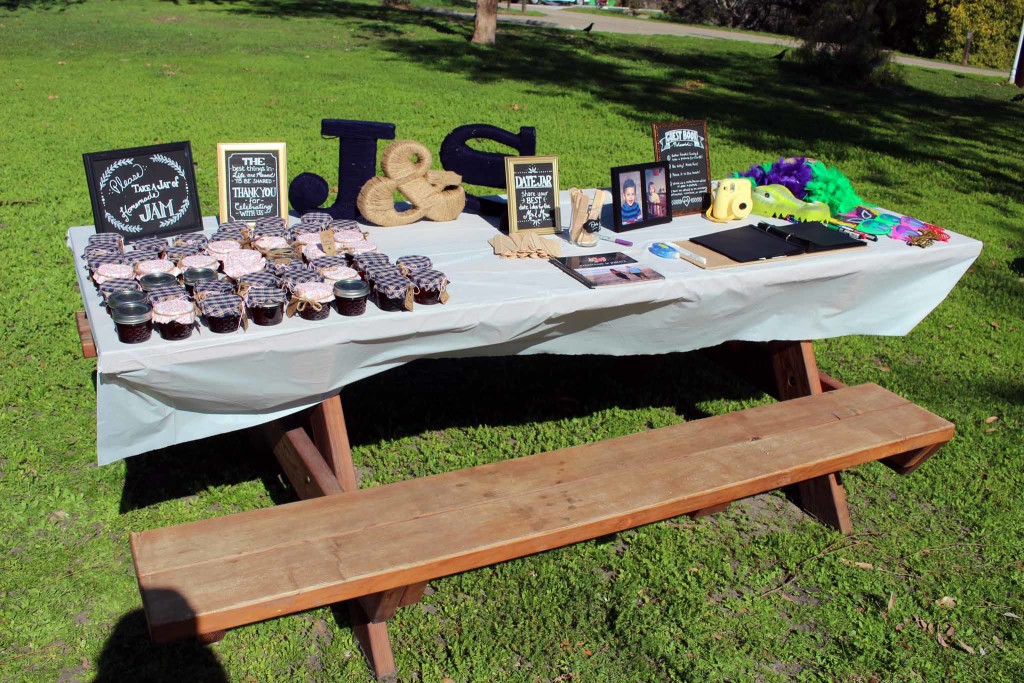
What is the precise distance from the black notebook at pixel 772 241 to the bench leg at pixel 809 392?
0.45 metres

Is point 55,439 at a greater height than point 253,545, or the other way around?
point 253,545

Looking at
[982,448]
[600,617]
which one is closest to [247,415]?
[600,617]

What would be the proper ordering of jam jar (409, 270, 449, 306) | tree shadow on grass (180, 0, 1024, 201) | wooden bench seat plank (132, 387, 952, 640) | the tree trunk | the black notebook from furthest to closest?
1. the tree trunk
2. tree shadow on grass (180, 0, 1024, 201)
3. the black notebook
4. jam jar (409, 270, 449, 306)
5. wooden bench seat plank (132, 387, 952, 640)

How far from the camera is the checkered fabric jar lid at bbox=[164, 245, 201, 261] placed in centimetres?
272

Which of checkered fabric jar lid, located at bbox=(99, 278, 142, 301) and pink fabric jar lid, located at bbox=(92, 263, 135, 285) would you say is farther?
pink fabric jar lid, located at bbox=(92, 263, 135, 285)

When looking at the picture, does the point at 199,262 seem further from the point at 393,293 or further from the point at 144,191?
the point at 393,293

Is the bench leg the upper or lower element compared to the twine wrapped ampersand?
lower

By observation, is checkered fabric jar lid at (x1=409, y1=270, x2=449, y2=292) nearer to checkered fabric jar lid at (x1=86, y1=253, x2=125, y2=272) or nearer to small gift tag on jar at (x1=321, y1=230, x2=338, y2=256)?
small gift tag on jar at (x1=321, y1=230, x2=338, y2=256)

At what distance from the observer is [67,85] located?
9.81 meters

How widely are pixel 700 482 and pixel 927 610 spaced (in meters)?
1.09

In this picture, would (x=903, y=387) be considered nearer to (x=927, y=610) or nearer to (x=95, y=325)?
(x=927, y=610)

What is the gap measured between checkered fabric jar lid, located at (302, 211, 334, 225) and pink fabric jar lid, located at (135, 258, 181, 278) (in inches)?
21.8

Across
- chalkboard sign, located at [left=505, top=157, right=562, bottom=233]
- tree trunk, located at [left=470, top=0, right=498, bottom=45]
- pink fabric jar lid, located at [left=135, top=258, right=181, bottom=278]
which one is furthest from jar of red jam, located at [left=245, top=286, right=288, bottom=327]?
tree trunk, located at [left=470, top=0, right=498, bottom=45]

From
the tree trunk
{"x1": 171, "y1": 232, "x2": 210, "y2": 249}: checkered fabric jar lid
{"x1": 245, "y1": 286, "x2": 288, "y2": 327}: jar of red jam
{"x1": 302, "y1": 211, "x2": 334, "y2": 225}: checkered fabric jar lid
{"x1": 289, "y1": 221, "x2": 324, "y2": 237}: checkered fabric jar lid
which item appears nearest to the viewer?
{"x1": 245, "y1": 286, "x2": 288, "y2": 327}: jar of red jam
